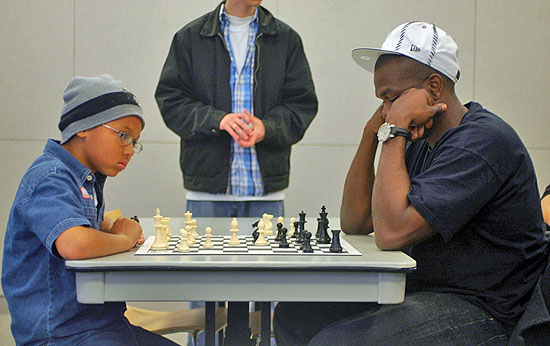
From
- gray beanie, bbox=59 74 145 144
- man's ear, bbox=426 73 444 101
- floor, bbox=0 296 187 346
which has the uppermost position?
man's ear, bbox=426 73 444 101

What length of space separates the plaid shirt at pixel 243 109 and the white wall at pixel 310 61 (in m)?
1.27

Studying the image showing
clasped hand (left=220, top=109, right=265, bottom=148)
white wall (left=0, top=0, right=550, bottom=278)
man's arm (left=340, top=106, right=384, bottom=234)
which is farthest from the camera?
white wall (left=0, top=0, right=550, bottom=278)

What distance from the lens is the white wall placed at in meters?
4.44

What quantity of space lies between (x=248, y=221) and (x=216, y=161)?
2.20 feet

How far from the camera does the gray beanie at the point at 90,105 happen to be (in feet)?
6.28

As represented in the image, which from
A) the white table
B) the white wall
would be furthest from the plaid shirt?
the white table

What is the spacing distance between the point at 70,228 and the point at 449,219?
39.4 inches

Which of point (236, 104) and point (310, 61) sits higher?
point (310, 61)

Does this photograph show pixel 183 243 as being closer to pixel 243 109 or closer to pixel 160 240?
pixel 160 240

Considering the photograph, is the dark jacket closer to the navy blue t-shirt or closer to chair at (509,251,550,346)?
the navy blue t-shirt

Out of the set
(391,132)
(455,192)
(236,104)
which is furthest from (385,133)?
(236,104)

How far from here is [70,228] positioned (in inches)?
61.9

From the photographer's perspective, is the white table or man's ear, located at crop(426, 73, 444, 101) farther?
man's ear, located at crop(426, 73, 444, 101)

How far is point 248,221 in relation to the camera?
2.60 meters
